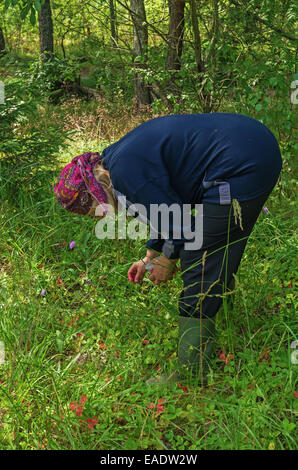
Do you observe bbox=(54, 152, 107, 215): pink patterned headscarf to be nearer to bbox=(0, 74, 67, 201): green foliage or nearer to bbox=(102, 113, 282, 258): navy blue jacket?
bbox=(102, 113, 282, 258): navy blue jacket

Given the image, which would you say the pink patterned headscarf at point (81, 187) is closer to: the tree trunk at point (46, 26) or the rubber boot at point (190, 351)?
the rubber boot at point (190, 351)

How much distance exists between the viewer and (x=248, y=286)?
265 centimetres

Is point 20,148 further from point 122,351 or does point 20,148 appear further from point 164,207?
point 164,207

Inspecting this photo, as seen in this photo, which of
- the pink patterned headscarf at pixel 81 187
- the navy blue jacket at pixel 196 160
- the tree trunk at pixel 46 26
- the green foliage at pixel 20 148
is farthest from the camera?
the tree trunk at pixel 46 26

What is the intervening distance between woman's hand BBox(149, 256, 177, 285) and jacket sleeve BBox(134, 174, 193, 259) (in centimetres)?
15

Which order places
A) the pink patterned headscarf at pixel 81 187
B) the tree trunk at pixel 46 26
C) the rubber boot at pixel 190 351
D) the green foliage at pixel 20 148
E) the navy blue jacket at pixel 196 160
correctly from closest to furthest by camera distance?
the navy blue jacket at pixel 196 160 < the pink patterned headscarf at pixel 81 187 < the rubber boot at pixel 190 351 < the green foliage at pixel 20 148 < the tree trunk at pixel 46 26

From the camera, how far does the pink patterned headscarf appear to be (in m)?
1.94

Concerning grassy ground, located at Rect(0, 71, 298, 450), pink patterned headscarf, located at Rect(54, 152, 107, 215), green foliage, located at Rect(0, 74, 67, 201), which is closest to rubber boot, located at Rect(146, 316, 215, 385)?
grassy ground, located at Rect(0, 71, 298, 450)

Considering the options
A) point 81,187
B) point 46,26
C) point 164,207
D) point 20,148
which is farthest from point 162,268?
point 46,26

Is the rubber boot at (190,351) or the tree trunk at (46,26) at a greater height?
Result: the tree trunk at (46,26)

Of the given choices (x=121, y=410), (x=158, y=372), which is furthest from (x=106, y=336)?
(x=121, y=410)

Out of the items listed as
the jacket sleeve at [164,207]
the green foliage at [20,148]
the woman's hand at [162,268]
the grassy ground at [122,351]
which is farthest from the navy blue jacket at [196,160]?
the green foliage at [20,148]

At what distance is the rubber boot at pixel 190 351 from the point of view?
6.82 ft

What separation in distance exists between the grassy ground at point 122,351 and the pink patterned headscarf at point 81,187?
62 centimetres
